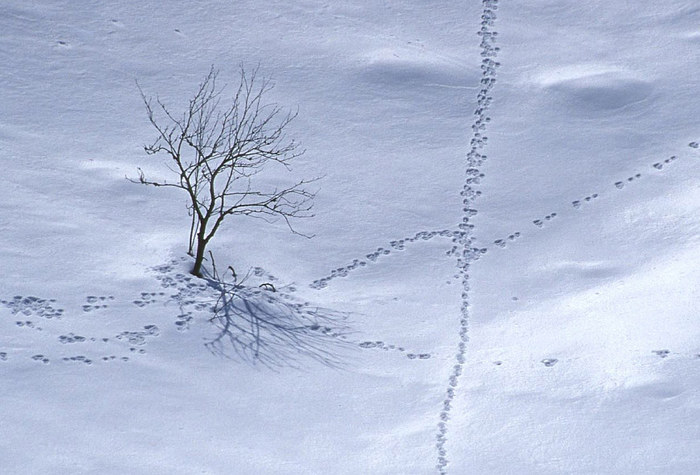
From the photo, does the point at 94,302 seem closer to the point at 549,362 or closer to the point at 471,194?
the point at 549,362

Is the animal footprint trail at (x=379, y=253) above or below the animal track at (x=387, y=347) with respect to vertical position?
above

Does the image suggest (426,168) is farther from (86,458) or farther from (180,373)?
(86,458)

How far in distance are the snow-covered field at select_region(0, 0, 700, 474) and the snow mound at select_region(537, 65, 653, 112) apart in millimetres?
38

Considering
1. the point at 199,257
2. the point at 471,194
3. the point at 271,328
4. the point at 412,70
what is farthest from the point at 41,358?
the point at 412,70

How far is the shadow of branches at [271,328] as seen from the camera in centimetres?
1238

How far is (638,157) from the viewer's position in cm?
1641

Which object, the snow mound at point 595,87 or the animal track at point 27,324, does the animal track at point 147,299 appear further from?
the snow mound at point 595,87

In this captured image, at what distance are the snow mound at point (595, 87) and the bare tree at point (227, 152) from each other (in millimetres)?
3831

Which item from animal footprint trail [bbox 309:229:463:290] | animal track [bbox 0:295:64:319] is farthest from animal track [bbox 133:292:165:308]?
animal footprint trail [bbox 309:229:463:290]

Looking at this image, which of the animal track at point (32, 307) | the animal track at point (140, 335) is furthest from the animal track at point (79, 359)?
the animal track at point (32, 307)

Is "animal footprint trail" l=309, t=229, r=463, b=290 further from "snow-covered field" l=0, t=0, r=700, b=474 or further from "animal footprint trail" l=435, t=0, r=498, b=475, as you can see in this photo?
"animal footprint trail" l=435, t=0, r=498, b=475

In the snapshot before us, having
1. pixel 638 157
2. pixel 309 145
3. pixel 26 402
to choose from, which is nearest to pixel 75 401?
pixel 26 402

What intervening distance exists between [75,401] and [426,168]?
260 inches

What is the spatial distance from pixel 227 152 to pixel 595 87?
17.4 feet
